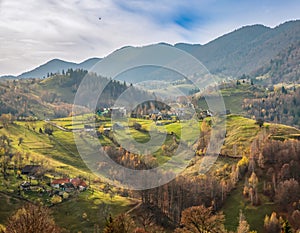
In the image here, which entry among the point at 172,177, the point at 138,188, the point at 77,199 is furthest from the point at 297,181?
the point at 77,199

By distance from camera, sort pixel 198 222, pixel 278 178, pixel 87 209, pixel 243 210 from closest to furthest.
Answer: pixel 198 222
pixel 243 210
pixel 87 209
pixel 278 178

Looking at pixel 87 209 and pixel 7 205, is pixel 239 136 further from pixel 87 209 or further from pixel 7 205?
pixel 7 205

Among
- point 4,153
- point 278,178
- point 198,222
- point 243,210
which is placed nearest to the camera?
point 198,222

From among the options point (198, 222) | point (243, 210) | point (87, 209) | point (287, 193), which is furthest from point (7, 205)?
point (287, 193)

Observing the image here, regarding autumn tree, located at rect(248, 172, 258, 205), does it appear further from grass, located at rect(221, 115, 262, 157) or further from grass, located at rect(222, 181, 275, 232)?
grass, located at rect(221, 115, 262, 157)

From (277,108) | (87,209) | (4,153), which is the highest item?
(277,108)

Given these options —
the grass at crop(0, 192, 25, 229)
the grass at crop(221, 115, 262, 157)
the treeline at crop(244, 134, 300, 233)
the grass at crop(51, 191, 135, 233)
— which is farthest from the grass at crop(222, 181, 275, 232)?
→ the grass at crop(0, 192, 25, 229)

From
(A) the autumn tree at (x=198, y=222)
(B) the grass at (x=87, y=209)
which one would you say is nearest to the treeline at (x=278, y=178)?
(A) the autumn tree at (x=198, y=222)

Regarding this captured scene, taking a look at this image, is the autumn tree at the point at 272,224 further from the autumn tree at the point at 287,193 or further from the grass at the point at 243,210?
the autumn tree at the point at 287,193
